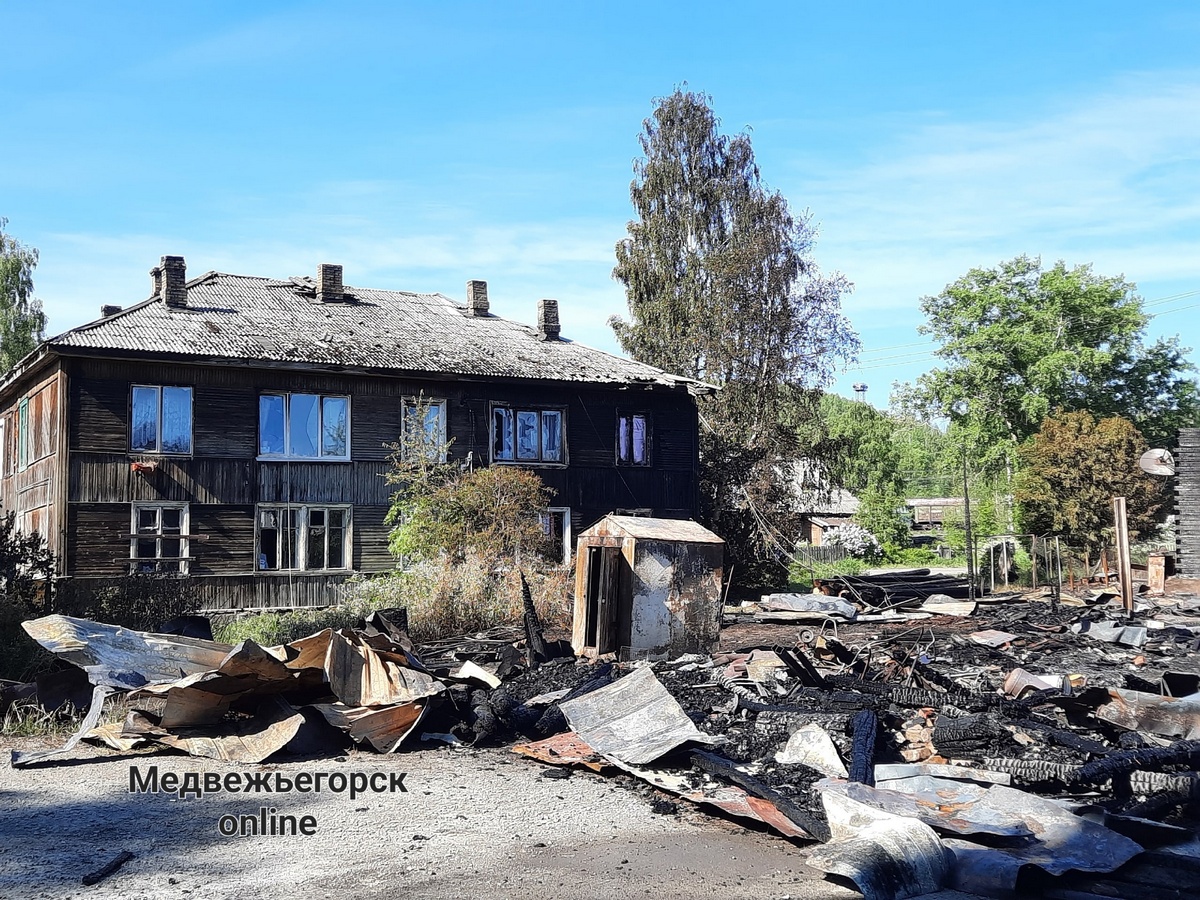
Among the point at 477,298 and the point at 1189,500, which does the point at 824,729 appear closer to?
the point at 1189,500

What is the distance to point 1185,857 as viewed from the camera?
5.51 meters

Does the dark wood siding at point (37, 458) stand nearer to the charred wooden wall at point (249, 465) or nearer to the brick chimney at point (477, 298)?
the charred wooden wall at point (249, 465)

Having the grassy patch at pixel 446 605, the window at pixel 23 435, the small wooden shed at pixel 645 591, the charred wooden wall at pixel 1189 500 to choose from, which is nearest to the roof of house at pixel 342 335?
the window at pixel 23 435

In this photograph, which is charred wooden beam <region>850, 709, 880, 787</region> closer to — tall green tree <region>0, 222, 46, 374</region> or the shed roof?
the shed roof

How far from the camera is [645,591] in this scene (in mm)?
12539

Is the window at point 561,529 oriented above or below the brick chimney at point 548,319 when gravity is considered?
below

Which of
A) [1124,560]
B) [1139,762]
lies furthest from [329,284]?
[1139,762]

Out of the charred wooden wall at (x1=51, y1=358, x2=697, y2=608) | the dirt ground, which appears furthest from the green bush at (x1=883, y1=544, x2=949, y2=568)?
the dirt ground

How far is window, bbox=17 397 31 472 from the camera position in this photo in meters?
24.3

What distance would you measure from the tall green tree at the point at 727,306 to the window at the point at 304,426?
11.3 m

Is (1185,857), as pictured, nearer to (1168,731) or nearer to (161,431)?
(1168,731)

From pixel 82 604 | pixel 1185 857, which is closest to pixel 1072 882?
pixel 1185 857

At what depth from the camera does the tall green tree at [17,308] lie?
127ft

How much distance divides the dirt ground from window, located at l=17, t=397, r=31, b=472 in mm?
18615
